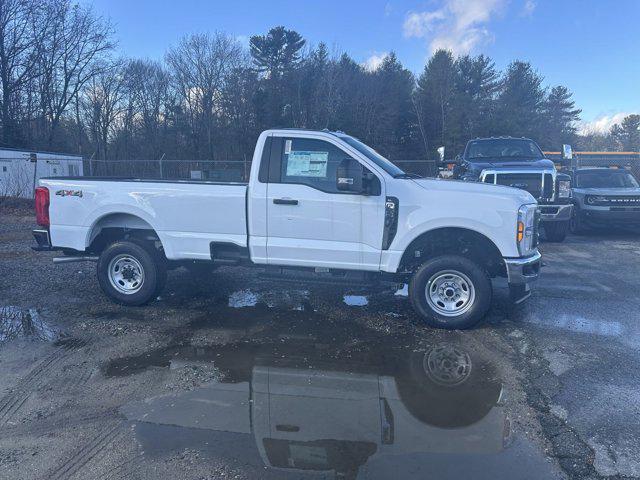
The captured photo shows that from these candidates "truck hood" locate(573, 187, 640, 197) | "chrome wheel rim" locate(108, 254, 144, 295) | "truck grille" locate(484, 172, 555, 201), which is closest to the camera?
"chrome wheel rim" locate(108, 254, 144, 295)

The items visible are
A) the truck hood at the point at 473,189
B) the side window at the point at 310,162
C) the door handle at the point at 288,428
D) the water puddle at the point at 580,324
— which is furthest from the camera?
the side window at the point at 310,162

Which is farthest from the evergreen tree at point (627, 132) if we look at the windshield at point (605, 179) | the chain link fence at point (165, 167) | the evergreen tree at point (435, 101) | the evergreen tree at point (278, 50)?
the windshield at point (605, 179)

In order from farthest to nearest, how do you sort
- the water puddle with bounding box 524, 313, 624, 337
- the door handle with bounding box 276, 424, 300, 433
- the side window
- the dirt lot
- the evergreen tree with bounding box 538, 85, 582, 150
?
the evergreen tree with bounding box 538, 85, 582, 150, the side window, the water puddle with bounding box 524, 313, 624, 337, the door handle with bounding box 276, 424, 300, 433, the dirt lot

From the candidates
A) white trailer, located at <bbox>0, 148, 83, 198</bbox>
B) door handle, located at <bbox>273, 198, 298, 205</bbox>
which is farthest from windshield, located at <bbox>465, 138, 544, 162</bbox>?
white trailer, located at <bbox>0, 148, 83, 198</bbox>

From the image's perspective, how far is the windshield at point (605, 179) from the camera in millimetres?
15060

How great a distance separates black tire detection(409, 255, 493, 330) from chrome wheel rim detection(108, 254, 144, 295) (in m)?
3.61

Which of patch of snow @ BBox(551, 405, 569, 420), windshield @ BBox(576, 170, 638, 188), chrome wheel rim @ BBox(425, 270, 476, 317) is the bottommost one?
patch of snow @ BBox(551, 405, 569, 420)

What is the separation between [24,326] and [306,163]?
3879 millimetres

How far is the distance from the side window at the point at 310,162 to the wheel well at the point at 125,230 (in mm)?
2040

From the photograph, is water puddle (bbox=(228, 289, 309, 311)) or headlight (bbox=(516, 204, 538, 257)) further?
water puddle (bbox=(228, 289, 309, 311))

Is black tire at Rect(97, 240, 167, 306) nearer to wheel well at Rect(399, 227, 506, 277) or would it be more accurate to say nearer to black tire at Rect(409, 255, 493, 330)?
wheel well at Rect(399, 227, 506, 277)

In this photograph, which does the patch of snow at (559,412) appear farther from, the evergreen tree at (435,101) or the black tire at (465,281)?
the evergreen tree at (435,101)

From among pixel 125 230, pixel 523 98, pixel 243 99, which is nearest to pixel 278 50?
pixel 243 99

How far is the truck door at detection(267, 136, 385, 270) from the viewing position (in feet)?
20.5
